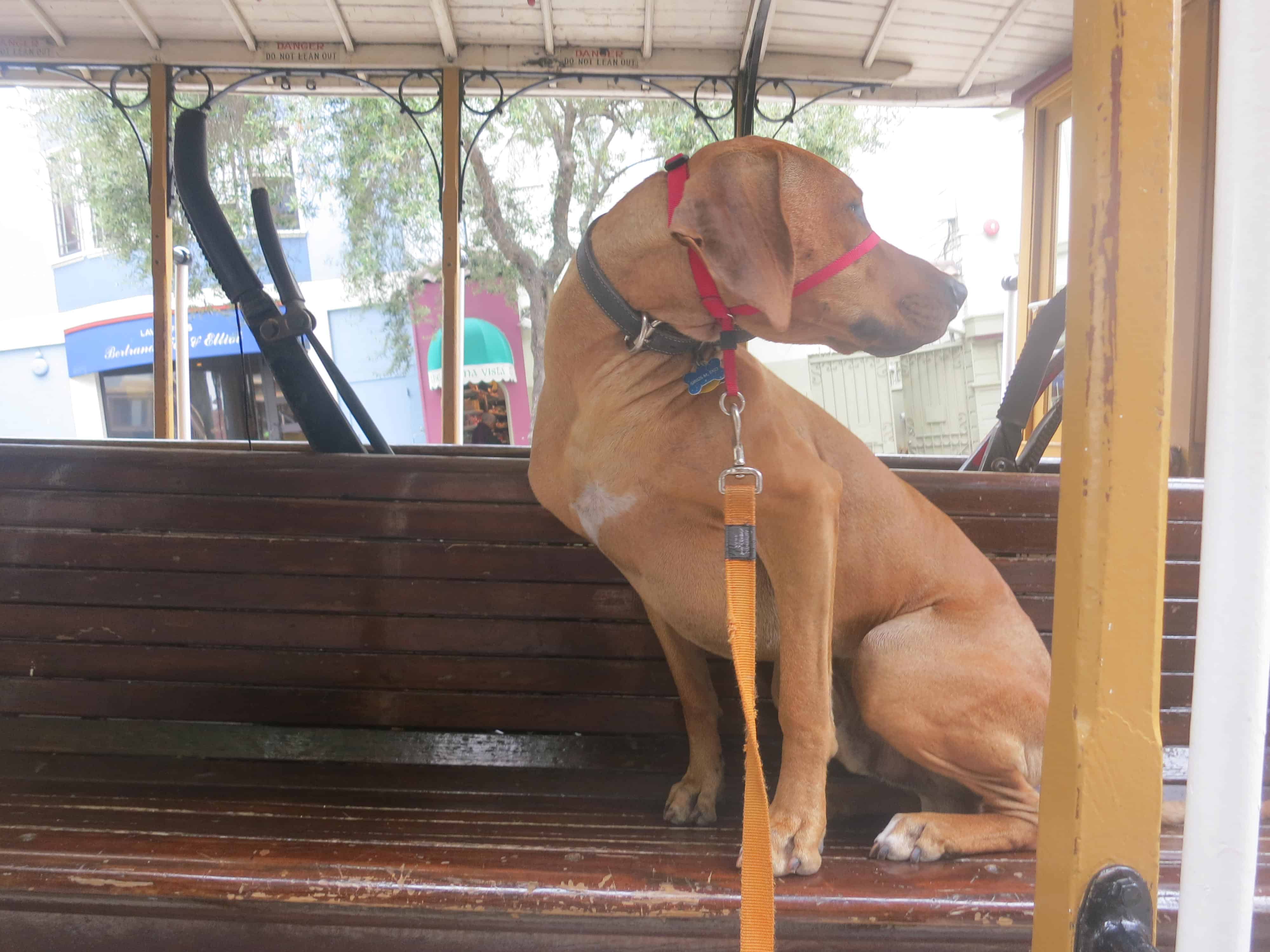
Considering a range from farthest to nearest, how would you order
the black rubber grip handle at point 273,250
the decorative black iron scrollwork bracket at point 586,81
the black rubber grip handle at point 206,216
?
the decorative black iron scrollwork bracket at point 586,81 < the black rubber grip handle at point 273,250 < the black rubber grip handle at point 206,216

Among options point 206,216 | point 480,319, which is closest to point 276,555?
point 206,216

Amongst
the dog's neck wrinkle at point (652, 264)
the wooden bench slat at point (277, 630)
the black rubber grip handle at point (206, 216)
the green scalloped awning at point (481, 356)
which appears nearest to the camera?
the dog's neck wrinkle at point (652, 264)

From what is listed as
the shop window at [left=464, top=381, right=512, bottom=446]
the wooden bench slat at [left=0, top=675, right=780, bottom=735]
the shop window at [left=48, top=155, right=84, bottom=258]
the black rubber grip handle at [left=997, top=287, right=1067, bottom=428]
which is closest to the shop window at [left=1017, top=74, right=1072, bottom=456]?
the black rubber grip handle at [left=997, top=287, right=1067, bottom=428]

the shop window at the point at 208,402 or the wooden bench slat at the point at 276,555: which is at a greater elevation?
the shop window at the point at 208,402

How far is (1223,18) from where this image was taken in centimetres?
62

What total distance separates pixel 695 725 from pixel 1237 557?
1.24 m

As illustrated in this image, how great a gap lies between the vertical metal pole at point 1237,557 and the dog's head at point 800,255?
0.71m

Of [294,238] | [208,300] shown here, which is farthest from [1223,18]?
[208,300]

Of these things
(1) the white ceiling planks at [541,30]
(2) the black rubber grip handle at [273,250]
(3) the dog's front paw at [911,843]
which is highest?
(1) the white ceiling planks at [541,30]

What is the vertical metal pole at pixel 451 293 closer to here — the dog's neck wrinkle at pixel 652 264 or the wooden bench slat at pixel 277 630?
the wooden bench slat at pixel 277 630

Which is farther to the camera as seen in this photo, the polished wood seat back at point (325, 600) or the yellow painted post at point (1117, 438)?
the polished wood seat back at point (325, 600)

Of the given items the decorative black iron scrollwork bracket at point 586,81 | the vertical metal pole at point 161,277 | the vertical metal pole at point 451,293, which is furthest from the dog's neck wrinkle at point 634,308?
the vertical metal pole at point 161,277

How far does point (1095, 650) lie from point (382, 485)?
1.60 metres

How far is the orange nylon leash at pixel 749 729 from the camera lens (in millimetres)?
932
